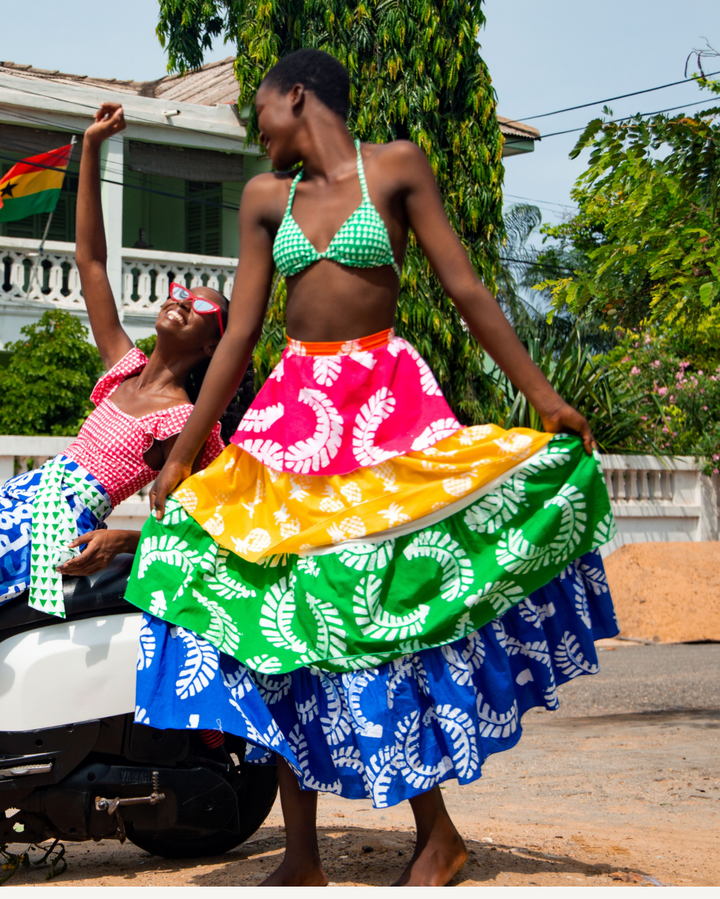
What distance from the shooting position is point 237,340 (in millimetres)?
2732

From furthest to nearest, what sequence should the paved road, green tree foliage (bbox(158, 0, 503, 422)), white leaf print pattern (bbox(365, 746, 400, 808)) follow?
green tree foliage (bbox(158, 0, 503, 422)) → the paved road → white leaf print pattern (bbox(365, 746, 400, 808))

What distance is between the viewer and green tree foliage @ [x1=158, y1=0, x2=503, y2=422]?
40.1 ft

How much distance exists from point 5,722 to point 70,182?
15.1m

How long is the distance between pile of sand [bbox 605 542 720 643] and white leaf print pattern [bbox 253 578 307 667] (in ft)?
31.7

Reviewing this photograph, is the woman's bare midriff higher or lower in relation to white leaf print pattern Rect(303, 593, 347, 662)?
higher

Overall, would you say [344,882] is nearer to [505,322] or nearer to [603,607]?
[603,607]

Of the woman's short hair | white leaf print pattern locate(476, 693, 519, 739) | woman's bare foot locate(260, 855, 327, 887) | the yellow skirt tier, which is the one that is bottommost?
woman's bare foot locate(260, 855, 327, 887)

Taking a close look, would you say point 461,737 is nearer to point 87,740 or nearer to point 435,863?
point 435,863

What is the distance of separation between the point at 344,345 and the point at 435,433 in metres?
0.33

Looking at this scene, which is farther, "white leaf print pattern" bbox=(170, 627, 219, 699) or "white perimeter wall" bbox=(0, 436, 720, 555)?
"white perimeter wall" bbox=(0, 436, 720, 555)

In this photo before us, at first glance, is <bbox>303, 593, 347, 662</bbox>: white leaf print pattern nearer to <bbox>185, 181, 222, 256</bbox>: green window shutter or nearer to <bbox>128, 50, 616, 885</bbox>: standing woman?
<bbox>128, 50, 616, 885</bbox>: standing woman

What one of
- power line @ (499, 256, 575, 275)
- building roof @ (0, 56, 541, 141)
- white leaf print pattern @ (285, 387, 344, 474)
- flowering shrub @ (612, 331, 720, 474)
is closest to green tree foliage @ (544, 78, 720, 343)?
white leaf print pattern @ (285, 387, 344, 474)

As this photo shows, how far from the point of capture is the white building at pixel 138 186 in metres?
14.0

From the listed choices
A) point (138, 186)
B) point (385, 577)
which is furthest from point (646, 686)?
point (138, 186)
